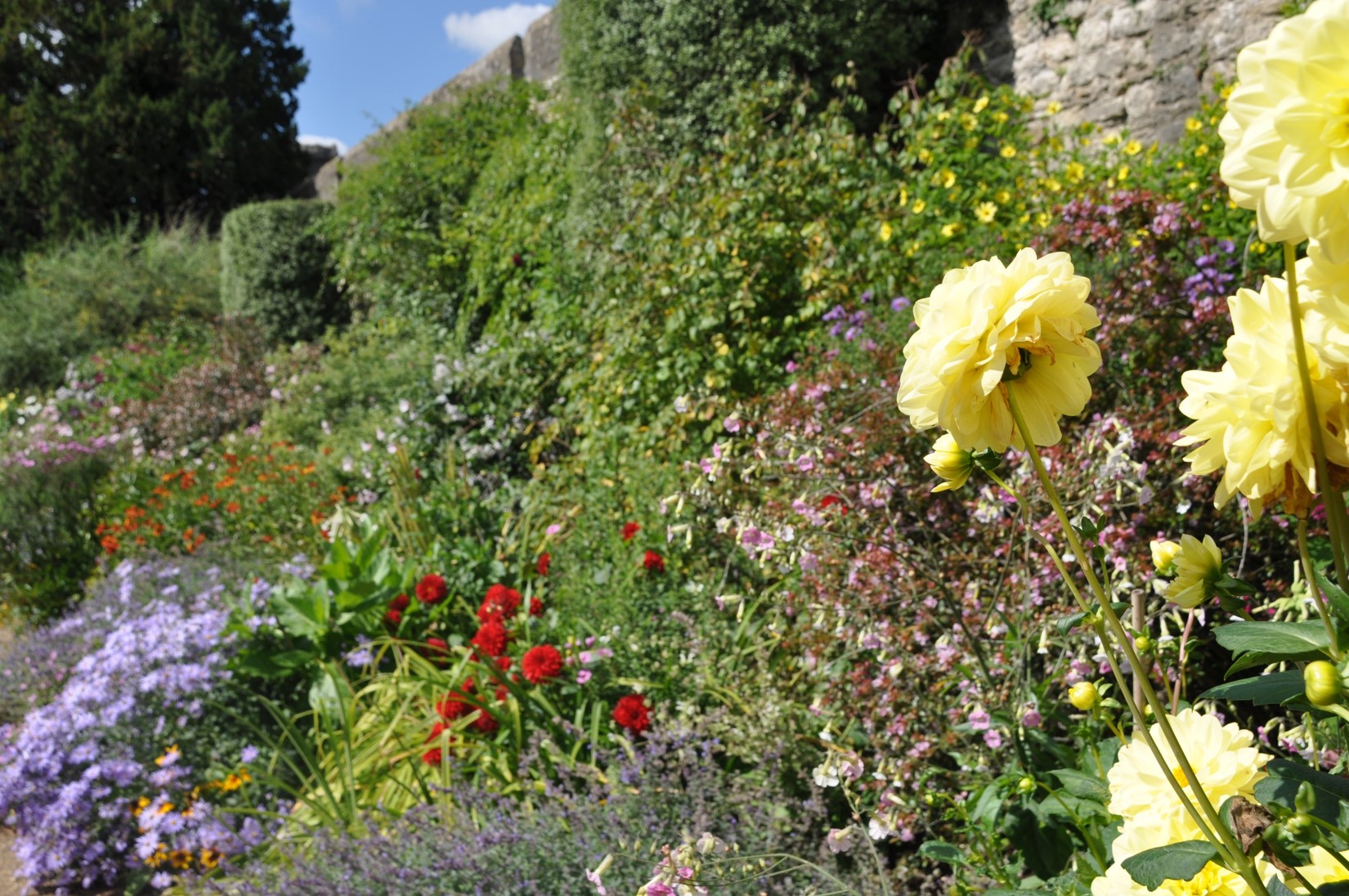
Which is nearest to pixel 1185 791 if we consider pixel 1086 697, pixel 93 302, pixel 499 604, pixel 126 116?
pixel 1086 697

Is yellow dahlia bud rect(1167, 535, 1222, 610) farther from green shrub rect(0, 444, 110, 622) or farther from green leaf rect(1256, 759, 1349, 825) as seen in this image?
green shrub rect(0, 444, 110, 622)

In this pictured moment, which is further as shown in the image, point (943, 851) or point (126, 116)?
point (126, 116)

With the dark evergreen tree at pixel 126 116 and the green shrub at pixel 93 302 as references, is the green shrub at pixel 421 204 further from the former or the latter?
the dark evergreen tree at pixel 126 116

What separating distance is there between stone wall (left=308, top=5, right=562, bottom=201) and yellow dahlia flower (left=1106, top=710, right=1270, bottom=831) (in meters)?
8.89

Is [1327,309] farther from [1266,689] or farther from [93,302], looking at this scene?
[93,302]

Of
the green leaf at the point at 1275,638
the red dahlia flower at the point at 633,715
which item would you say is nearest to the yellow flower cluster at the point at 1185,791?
the green leaf at the point at 1275,638

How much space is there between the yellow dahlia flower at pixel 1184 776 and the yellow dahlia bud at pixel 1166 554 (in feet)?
0.47

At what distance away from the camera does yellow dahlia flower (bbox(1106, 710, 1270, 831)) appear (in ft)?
2.81

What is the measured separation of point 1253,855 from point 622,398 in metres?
3.57

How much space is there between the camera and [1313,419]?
63 cm

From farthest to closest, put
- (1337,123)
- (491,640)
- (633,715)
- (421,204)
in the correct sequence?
(421,204) < (491,640) < (633,715) < (1337,123)

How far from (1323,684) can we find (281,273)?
A: 10.0 m

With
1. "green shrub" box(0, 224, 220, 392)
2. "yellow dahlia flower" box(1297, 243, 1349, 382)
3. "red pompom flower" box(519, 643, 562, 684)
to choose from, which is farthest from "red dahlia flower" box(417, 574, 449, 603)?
"green shrub" box(0, 224, 220, 392)

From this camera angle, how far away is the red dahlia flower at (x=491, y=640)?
2803 mm
